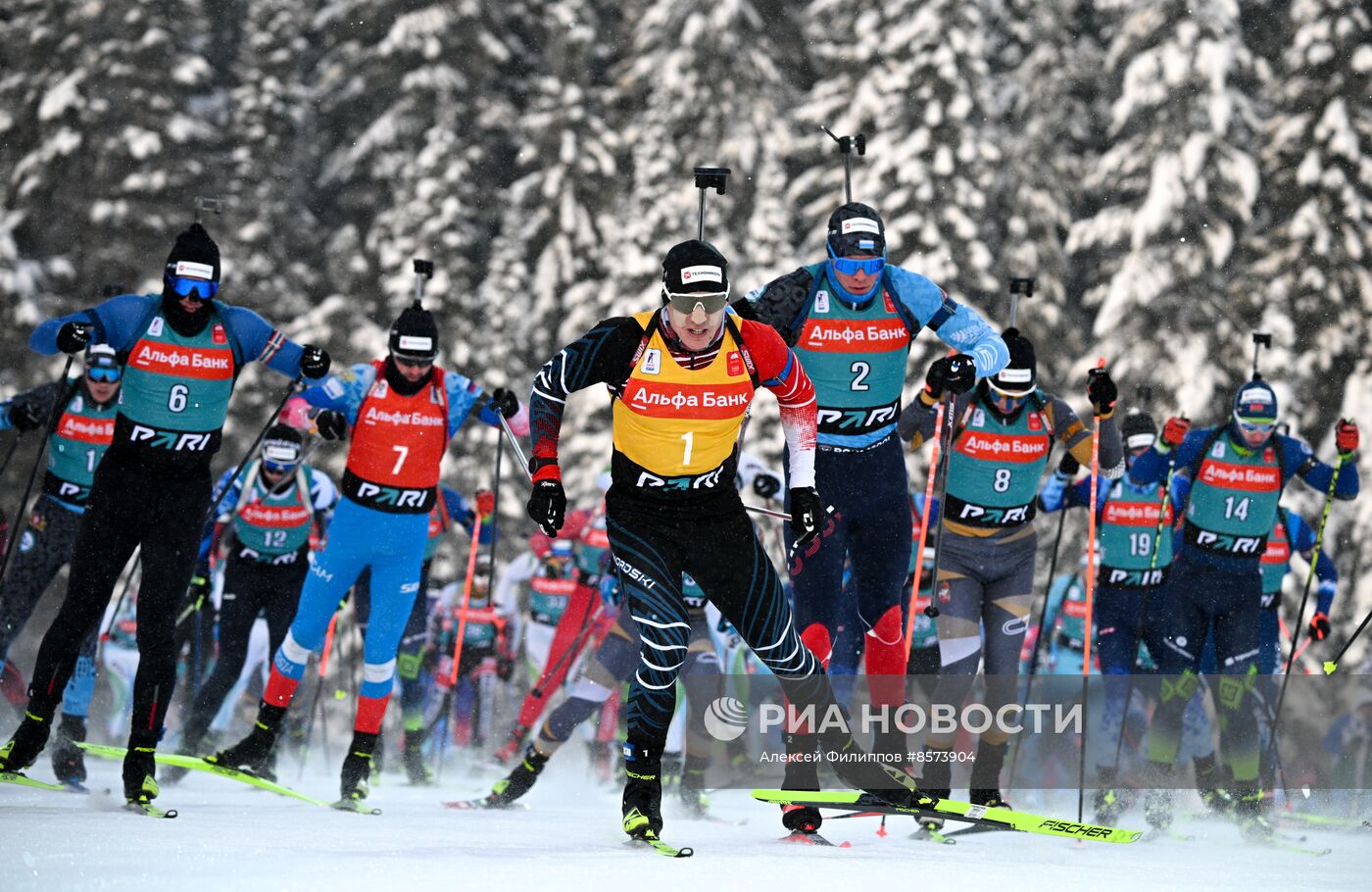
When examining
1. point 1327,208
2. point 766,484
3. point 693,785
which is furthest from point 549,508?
point 1327,208

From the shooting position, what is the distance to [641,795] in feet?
18.1

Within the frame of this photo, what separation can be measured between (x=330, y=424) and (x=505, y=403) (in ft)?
2.73

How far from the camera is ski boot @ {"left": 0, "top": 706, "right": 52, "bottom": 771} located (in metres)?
6.34

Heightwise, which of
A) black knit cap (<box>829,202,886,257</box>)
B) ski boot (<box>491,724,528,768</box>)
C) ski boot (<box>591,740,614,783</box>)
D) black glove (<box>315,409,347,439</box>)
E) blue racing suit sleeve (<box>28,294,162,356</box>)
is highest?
black knit cap (<box>829,202,886,257</box>)

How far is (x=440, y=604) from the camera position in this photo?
42.4ft

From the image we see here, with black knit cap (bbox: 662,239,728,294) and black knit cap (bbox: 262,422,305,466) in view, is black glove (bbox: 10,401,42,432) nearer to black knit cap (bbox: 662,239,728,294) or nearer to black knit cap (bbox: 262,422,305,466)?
black knit cap (bbox: 262,422,305,466)

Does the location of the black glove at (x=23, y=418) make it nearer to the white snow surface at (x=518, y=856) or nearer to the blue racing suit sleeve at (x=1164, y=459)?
the white snow surface at (x=518, y=856)

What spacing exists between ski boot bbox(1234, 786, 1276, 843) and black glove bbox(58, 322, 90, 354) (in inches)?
238

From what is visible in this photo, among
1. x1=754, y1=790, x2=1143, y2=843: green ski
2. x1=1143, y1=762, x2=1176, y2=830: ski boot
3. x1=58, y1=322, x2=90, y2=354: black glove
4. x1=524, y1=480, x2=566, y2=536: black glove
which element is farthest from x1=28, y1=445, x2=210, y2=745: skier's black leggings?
x1=1143, y1=762, x2=1176, y2=830: ski boot

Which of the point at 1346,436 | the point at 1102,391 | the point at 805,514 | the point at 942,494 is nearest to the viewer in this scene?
the point at 805,514

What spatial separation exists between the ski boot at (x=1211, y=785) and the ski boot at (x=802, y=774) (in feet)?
11.7

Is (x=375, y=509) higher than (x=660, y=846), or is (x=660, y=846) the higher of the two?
(x=375, y=509)

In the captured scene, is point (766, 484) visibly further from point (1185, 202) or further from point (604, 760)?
point (1185, 202)

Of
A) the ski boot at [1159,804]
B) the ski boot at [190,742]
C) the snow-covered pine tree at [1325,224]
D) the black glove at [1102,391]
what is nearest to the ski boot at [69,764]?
the ski boot at [190,742]
